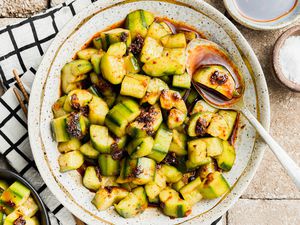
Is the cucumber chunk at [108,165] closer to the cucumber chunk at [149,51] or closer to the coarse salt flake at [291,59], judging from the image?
the cucumber chunk at [149,51]

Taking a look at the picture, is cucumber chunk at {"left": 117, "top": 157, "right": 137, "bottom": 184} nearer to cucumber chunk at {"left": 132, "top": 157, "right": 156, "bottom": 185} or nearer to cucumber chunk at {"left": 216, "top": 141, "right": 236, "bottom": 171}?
cucumber chunk at {"left": 132, "top": 157, "right": 156, "bottom": 185}

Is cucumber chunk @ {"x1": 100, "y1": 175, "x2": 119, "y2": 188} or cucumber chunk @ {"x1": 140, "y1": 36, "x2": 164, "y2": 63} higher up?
cucumber chunk @ {"x1": 140, "y1": 36, "x2": 164, "y2": 63}

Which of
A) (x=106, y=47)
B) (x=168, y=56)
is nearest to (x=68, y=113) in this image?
(x=106, y=47)

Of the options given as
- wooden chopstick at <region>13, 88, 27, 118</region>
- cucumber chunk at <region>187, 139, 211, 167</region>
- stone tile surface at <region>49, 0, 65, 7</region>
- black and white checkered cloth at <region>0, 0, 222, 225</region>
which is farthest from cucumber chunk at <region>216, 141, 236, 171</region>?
stone tile surface at <region>49, 0, 65, 7</region>

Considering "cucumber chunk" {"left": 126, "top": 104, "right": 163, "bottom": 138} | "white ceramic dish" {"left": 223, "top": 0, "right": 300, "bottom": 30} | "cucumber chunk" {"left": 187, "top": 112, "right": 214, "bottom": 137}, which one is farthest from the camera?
"white ceramic dish" {"left": 223, "top": 0, "right": 300, "bottom": 30}

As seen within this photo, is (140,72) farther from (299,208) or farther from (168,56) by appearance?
(299,208)

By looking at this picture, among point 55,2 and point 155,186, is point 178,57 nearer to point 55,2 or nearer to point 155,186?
point 155,186

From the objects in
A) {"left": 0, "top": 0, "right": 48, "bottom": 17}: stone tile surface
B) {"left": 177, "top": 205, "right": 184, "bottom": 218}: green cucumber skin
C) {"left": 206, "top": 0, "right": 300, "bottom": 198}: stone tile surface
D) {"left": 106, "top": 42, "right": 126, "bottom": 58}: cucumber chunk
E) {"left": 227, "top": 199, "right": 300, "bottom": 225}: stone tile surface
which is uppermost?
{"left": 0, "top": 0, "right": 48, "bottom": 17}: stone tile surface
